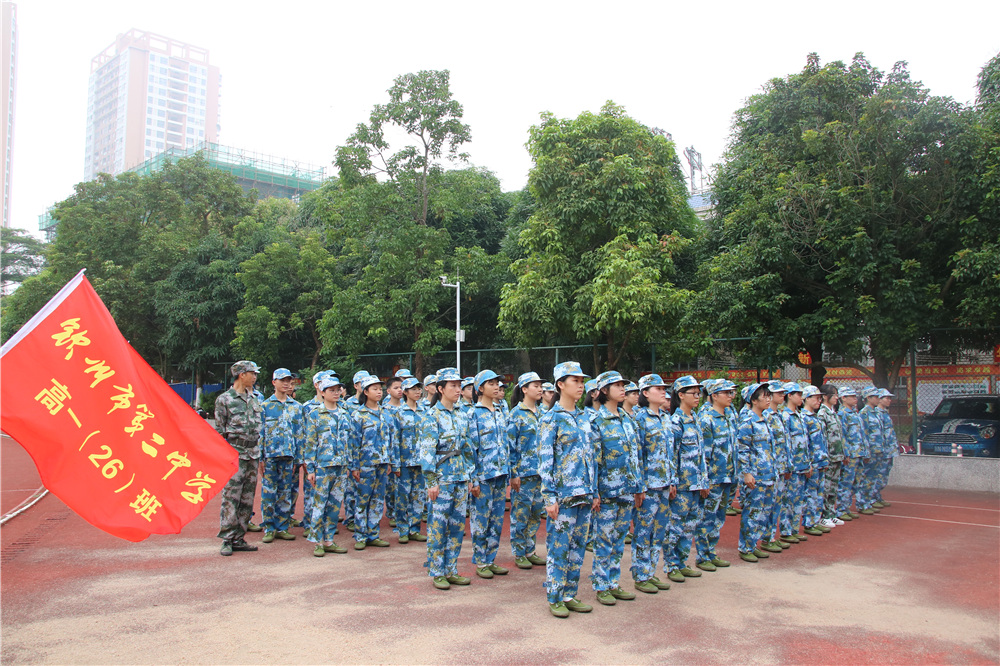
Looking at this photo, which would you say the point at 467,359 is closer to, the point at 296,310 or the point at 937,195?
the point at 296,310

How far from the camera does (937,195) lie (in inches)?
437

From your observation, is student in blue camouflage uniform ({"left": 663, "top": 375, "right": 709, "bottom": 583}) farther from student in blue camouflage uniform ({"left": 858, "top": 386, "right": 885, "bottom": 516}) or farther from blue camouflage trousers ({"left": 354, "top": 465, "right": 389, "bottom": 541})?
student in blue camouflage uniform ({"left": 858, "top": 386, "right": 885, "bottom": 516})

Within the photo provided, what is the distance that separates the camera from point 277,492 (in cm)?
771

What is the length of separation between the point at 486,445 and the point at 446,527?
80 cm

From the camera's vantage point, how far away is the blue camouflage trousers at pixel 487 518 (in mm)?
6004

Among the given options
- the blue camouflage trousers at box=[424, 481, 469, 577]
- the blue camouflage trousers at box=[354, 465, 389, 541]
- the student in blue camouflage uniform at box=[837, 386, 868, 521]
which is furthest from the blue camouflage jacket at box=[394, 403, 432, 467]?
the student in blue camouflage uniform at box=[837, 386, 868, 521]

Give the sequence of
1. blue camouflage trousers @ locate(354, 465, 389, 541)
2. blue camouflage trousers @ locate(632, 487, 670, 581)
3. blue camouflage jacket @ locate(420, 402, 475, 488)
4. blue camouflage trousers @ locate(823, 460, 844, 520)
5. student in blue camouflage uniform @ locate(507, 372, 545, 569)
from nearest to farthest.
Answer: blue camouflage trousers @ locate(632, 487, 670, 581)
blue camouflage jacket @ locate(420, 402, 475, 488)
student in blue camouflage uniform @ locate(507, 372, 545, 569)
blue camouflage trousers @ locate(354, 465, 389, 541)
blue camouflage trousers @ locate(823, 460, 844, 520)

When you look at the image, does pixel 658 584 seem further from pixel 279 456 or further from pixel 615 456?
pixel 279 456

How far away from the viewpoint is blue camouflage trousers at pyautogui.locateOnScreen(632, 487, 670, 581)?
5672 millimetres

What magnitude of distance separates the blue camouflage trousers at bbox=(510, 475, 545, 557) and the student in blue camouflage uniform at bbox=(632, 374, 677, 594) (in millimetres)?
1104

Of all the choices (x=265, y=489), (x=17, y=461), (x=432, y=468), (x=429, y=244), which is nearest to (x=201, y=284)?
(x=17, y=461)

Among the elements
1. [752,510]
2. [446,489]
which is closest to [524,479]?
[446,489]

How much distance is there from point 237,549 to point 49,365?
3.74 meters

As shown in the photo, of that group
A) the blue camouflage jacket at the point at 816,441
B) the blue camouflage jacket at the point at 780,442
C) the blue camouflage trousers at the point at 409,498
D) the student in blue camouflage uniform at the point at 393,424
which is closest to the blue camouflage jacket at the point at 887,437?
the blue camouflage jacket at the point at 816,441
